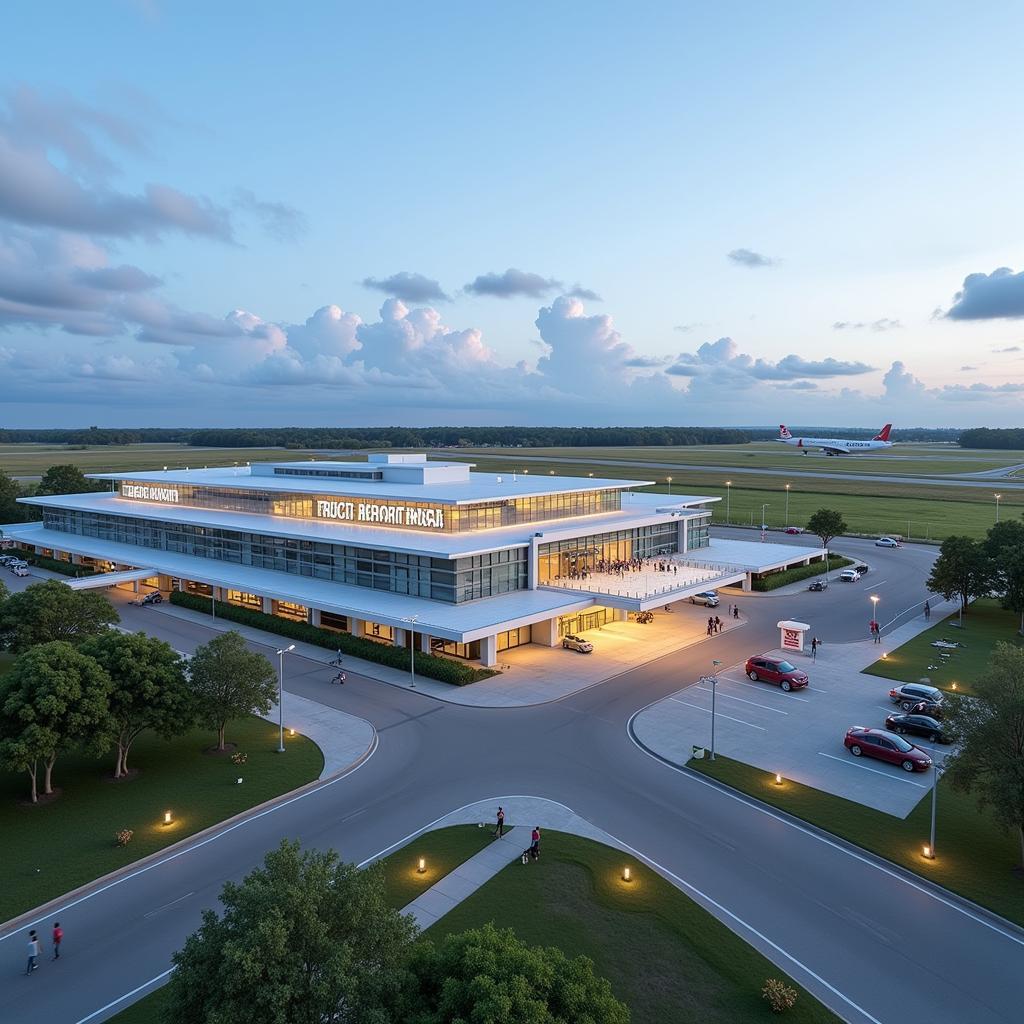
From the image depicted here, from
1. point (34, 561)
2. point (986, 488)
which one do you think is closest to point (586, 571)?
point (34, 561)

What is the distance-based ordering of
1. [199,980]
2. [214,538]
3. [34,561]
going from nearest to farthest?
[199,980] < [214,538] < [34,561]

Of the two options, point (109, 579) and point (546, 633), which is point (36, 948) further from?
point (109, 579)

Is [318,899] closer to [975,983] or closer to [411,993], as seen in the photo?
[411,993]

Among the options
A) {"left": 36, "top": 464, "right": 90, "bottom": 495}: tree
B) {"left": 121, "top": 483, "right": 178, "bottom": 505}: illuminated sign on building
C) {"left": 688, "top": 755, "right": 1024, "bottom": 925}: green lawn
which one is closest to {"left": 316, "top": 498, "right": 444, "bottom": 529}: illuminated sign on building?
{"left": 121, "top": 483, "right": 178, "bottom": 505}: illuminated sign on building

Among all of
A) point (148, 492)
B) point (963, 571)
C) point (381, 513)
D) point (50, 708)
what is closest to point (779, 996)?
point (50, 708)

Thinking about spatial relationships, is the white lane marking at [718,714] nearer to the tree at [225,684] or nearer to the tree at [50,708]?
the tree at [225,684]

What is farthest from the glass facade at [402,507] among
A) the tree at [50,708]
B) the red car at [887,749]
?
the red car at [887,749]
